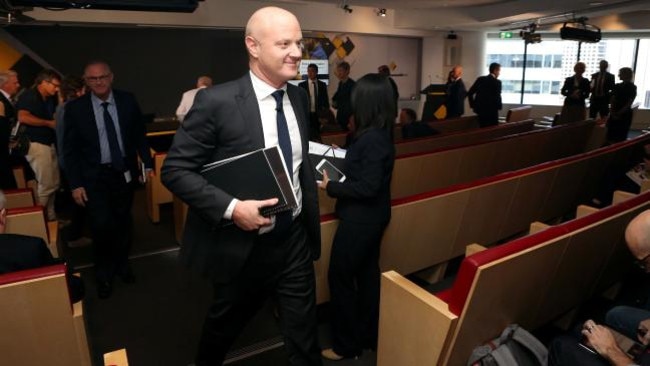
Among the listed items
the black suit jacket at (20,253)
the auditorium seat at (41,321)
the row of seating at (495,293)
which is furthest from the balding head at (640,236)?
the black suit jacket at (20,253)

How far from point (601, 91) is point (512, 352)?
7870mm

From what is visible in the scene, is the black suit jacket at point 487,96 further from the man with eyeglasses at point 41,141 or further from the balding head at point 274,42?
the balding head at point 274,42

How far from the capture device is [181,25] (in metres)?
7.30

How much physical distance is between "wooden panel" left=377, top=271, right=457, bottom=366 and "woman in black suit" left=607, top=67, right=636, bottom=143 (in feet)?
20.7

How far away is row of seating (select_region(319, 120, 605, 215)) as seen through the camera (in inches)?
142

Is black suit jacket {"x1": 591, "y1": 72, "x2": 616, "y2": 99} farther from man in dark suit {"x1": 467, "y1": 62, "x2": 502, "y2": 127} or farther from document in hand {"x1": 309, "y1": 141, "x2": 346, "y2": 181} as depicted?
document in hand {"x1": 309, "y1": 141, "x2": 346, "y2": 181}

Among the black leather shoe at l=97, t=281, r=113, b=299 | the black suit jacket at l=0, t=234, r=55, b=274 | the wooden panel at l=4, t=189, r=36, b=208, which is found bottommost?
the black leather shoe at l=97, t=281, r=113, b=299

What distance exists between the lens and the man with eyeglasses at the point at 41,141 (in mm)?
4133

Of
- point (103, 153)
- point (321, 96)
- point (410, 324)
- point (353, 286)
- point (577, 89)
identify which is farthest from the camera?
point (577, 89)

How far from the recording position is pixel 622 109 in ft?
22.0

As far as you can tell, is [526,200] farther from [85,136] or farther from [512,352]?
[85,136]

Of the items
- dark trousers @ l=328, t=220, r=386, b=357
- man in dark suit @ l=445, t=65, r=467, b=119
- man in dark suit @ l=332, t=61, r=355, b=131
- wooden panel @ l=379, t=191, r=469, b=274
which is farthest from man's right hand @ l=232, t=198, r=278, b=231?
man in dark suit @ l=445, t=65, r=467, b=119

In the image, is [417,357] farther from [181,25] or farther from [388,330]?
[181,25]

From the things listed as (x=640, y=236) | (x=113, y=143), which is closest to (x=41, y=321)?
(x=113, y=143)
